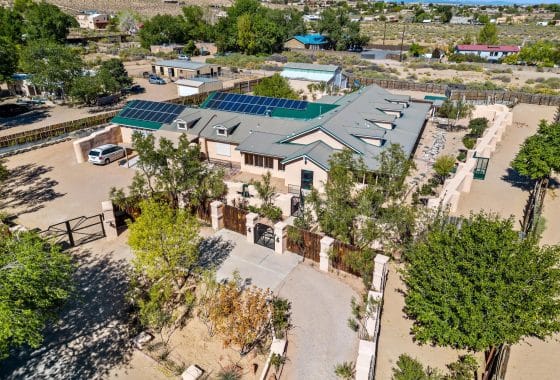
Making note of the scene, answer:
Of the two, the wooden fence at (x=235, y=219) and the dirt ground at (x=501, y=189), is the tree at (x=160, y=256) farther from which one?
the dirt ground at (x=501, y=189)

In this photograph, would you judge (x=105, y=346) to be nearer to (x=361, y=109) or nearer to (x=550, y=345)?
(x=550, y=345)

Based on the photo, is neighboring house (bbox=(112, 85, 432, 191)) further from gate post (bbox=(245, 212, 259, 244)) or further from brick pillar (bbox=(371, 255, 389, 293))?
brick pillar (bbox=(371, 255, 389, 293))

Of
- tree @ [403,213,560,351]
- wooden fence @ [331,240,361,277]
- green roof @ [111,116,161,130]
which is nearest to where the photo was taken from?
tree @ [403,213,560,351]

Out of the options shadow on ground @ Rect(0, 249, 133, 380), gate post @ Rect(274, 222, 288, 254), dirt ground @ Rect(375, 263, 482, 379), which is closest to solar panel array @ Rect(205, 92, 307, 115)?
gate post @ Rect(274, 222, 288, 254)

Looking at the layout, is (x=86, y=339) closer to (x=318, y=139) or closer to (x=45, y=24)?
(x=318, y=139)

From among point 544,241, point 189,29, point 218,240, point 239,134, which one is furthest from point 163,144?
point 189,29

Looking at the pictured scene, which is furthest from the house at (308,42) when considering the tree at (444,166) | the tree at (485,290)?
the tree at (485,290)
